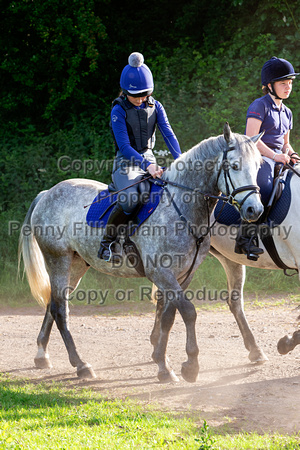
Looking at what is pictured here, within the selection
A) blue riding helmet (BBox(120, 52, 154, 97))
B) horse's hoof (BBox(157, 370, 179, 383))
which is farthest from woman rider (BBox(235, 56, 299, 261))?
horse's hoof (BBox(157, 370, 179, 383))

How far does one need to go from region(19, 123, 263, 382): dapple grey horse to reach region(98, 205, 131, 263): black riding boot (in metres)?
0.17

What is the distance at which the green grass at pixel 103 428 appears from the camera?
150 inches

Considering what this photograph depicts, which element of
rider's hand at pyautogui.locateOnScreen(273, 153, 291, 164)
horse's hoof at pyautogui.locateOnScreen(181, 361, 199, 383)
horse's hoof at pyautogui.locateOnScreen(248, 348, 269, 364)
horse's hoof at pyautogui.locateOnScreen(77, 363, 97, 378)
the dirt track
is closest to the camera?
the dirt track

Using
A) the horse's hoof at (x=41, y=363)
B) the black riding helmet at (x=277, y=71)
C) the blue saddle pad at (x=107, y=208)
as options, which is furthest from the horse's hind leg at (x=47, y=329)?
the black riding helmet at (x=277, y=71)

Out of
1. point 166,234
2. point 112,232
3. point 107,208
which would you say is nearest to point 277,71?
point 166,234

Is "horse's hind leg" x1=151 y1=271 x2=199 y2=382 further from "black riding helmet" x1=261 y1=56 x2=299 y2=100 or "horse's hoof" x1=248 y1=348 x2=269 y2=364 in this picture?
"black riding helmet" x1=261 y1=56 x2=299 y2=100

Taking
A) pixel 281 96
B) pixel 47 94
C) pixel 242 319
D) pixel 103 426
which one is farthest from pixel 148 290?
pixel 47 94

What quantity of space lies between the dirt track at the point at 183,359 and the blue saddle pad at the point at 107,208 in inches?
63.0

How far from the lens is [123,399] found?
199 inches

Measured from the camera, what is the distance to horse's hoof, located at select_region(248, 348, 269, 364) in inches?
239

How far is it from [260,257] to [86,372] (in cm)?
218

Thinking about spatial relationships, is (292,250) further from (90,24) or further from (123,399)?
(90,24)

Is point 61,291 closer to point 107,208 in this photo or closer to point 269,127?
point 107,208

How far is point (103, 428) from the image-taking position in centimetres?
417
